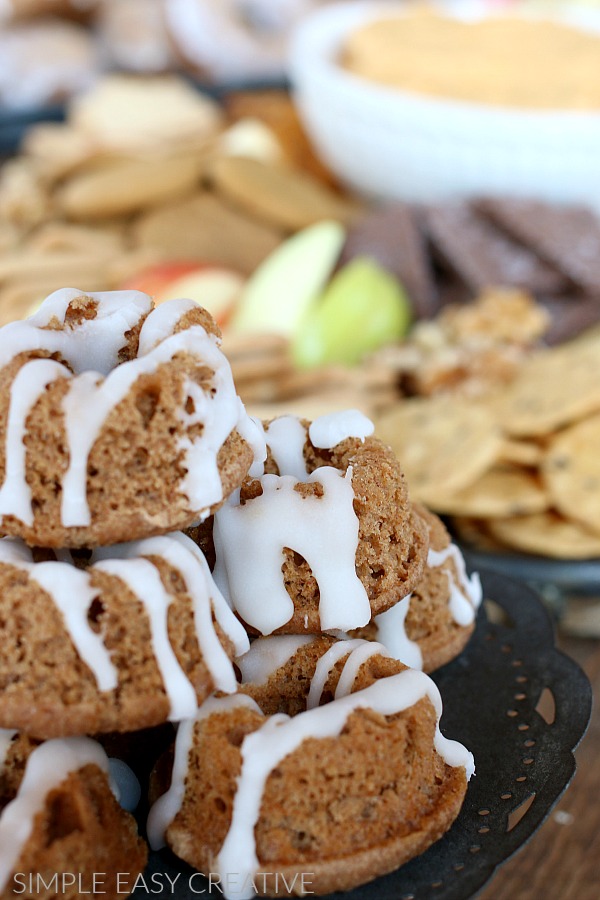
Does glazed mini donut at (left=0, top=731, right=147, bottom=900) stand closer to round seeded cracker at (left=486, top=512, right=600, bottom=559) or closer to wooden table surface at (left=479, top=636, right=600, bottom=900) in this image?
wooden table surface at (left=479, top=636, right=600, bottom=900)

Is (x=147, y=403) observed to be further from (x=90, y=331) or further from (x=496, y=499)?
(x=496, y=499)

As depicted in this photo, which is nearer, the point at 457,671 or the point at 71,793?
the point at 71,793

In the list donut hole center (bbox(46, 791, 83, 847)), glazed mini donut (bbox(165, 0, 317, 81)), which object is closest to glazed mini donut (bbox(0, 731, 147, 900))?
donut hole center (bbox(46, 791, 83, 847))

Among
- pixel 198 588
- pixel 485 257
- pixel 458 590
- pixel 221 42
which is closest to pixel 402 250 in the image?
pixel 485 257

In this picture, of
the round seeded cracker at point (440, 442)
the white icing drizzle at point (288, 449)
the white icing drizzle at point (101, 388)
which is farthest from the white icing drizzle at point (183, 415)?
the round seeded cracker at point (440, 442)

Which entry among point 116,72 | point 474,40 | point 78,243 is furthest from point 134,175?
point 116,72

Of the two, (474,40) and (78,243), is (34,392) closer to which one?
(78,243)
